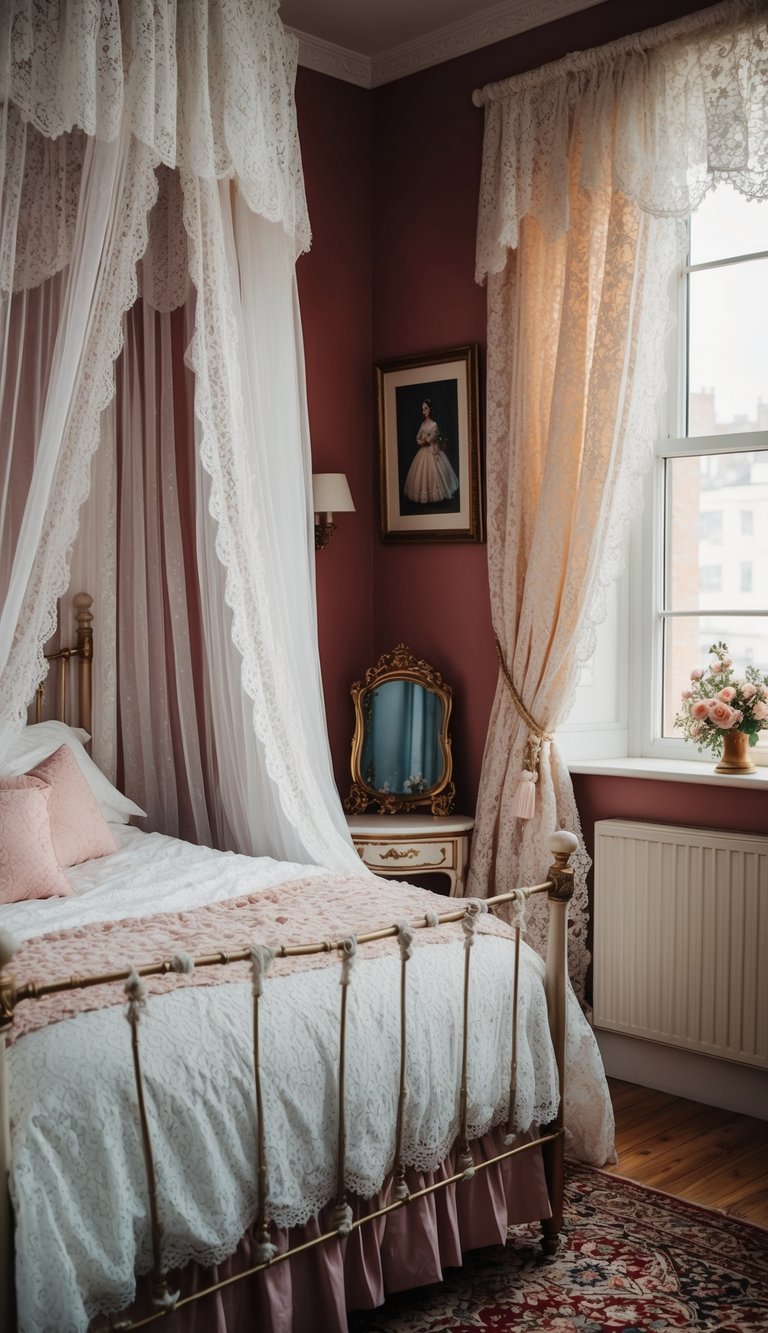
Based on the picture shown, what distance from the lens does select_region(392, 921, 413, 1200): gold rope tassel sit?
245 centimetres

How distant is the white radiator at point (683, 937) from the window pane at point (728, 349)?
1.28 meters

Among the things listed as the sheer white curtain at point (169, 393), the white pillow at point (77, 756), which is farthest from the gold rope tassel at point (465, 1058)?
the white pillow at point (77, 756)

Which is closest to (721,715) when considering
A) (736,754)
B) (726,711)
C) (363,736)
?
(726,711)

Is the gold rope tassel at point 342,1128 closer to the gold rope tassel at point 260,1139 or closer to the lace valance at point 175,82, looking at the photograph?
the gold rope tassel at point 260,1139

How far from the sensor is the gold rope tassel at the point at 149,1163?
80.9 inches

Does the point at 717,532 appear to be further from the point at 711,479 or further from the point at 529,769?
the point at 529,769

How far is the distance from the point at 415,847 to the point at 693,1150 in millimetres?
1240

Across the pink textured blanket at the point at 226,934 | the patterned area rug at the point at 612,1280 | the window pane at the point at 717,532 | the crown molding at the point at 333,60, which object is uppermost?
the crown molding at the point at 333,60

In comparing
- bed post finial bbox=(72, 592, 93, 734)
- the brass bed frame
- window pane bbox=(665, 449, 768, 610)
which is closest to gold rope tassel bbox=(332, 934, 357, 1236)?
the brass bed frame

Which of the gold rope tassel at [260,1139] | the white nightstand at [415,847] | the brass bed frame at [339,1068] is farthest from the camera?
the white nightstand at [415,847]

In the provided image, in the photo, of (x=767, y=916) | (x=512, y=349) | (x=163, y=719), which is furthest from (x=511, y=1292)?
(x=512, y=349)

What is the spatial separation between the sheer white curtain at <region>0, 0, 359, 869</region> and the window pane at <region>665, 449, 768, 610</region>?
1.25m

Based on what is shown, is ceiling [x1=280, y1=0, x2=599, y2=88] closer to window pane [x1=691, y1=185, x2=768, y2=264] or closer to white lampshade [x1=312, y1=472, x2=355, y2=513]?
window pane [x1=691, y1=185, x2=768, y2=264]

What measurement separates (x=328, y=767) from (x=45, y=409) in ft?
4.18
